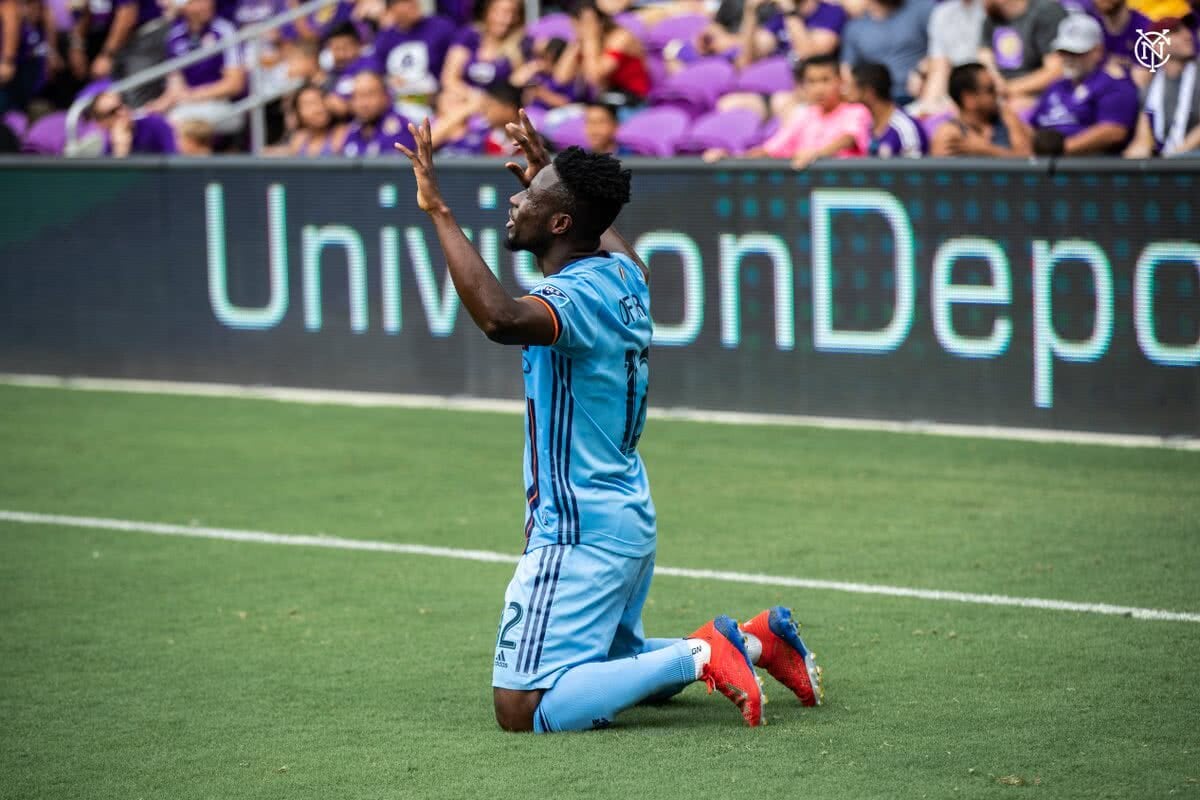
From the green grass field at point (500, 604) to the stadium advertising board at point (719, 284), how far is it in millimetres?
458

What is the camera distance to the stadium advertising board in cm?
995

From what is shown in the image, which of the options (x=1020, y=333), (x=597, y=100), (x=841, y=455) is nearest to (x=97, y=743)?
(x=841, y=455)

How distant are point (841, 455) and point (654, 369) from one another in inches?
74.5

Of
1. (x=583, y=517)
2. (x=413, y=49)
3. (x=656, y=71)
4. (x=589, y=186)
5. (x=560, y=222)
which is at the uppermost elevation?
(x=413, y=49)

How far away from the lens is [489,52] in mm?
14875

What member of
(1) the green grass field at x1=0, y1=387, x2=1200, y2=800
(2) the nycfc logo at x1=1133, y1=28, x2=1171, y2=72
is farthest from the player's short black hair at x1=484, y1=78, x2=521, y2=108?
(2) the nycfc logo at x1=1133, y1=28, x2=1171, y2=72

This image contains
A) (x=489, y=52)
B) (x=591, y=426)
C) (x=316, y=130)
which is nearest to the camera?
(x=591, y=426)

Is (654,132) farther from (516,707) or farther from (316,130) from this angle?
(516,707)

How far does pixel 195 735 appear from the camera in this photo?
5.31 meters

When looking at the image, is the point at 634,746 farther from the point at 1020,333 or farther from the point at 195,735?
the point at 1020,333

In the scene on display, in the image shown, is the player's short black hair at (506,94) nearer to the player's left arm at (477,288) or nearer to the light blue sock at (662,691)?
the light blue sock at (662,691)

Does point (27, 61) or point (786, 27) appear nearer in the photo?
point (786, 27)

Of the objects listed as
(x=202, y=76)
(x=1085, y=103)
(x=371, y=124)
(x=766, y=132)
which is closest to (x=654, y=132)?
(x=766, y=132)

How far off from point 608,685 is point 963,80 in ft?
22.6
